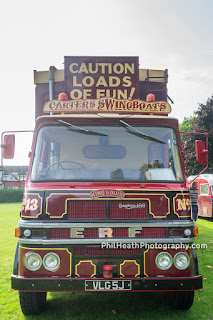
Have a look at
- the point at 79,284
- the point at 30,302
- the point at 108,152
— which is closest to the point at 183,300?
the point at 79,284

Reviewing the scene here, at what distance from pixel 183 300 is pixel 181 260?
79cm

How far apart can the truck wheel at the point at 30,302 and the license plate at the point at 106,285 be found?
2.67 ft

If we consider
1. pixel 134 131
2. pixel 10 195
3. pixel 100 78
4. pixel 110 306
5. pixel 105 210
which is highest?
pixel 100 78

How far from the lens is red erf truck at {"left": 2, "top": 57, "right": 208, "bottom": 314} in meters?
3.76

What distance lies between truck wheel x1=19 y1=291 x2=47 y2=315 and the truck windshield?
1.48m

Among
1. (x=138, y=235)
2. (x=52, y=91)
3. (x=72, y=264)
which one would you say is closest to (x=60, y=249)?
(x=72, y=264)

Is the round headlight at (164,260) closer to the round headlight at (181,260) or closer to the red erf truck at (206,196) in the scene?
the round headlight at (181,260)

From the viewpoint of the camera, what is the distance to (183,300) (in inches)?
168

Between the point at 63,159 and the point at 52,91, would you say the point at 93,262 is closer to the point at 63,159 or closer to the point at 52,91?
the point at 63,159

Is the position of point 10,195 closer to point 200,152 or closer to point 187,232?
point 200,152

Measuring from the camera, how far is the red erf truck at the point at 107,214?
3.76m

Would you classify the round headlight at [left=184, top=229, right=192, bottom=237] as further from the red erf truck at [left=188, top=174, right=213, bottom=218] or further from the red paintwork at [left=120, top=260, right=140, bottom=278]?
the red erf truck at [left=188, top=174, right=213, bottom=218]

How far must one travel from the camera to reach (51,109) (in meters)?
4.55

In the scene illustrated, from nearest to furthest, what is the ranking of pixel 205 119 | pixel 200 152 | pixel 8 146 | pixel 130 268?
pixel 130 268 < pixel 8 146 < pixel 200 152 < pixel 205 119
